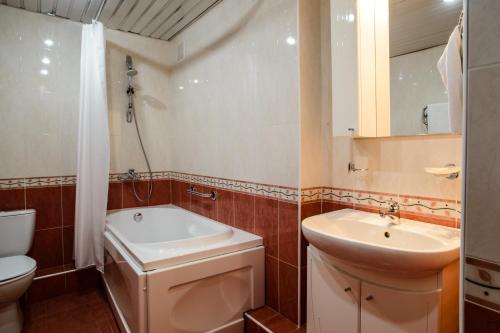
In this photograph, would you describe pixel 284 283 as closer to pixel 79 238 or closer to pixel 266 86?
pixel 266 86

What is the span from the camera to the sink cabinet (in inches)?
41.7

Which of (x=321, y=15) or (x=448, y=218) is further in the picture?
(x=321, y=15)

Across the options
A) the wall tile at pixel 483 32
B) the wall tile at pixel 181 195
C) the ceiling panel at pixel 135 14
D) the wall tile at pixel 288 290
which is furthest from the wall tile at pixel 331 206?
the ceiling panel at pixel 135 14

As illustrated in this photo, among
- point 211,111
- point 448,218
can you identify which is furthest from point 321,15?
point 448,218

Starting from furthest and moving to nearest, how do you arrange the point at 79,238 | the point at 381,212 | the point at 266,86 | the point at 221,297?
the point at 79,238, the point at 266,86, the point at 221,297, the point at 381,212

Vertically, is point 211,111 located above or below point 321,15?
below

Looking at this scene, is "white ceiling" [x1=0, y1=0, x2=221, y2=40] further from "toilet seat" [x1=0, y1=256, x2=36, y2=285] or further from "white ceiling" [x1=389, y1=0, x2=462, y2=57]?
"toilet seat" [x1=0, y1=256, x2=36, y2=285]

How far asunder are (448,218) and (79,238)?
2.60 m

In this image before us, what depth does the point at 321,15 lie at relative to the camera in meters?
1.84

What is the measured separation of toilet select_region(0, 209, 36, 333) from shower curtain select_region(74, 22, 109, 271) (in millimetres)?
348

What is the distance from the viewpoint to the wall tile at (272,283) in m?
1.92

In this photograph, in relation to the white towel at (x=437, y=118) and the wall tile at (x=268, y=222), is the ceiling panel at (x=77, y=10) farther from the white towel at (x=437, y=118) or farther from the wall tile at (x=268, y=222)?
the white towel at (x=437, y=118)

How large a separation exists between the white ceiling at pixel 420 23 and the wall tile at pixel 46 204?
280cm

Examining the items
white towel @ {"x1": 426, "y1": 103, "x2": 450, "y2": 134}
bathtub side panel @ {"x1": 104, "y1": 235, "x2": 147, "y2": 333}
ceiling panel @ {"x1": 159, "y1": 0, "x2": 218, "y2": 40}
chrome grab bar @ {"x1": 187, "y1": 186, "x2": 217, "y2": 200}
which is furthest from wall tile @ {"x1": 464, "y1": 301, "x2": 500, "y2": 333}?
ceiling panel @ {"x1": 159, "y1": 0, "x2": 218, "y2": 40}
